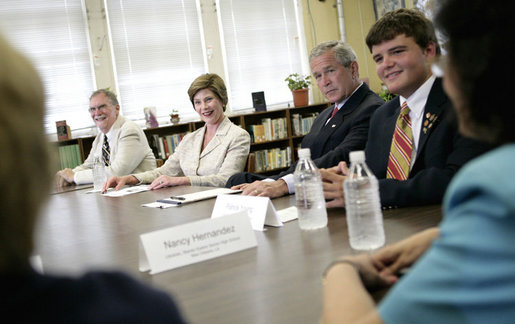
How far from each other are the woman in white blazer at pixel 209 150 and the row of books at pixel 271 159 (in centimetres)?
286

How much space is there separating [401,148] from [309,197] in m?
0.66

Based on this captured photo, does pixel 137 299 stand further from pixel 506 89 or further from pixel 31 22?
pixel 31 22

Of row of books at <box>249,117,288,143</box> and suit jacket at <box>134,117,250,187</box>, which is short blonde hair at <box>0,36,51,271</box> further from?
row of books at <box>249,117,288,143</box>

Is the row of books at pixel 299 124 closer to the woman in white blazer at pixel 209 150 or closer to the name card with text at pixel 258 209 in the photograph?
the woman in white blazer at pixel 209 150

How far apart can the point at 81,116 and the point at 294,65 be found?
9.98ft

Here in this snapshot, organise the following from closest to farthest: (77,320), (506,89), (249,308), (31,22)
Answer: (77,320), (506,89), (249,308), (31,22)

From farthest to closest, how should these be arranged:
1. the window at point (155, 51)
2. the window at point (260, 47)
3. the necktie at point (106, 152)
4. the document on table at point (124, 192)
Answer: the window at point (260, 47), the window at point (155, 51), the necktie at point (106, 152), the document on table at point (124, 192)

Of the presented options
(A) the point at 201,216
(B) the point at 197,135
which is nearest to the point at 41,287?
(A) the point at 201,216

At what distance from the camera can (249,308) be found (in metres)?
1.04

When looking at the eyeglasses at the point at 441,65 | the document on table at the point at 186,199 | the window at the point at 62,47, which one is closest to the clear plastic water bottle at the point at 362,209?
the eyeglasses at the point at 441,65

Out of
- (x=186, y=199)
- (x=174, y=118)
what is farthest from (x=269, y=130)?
(x=186, y=199)

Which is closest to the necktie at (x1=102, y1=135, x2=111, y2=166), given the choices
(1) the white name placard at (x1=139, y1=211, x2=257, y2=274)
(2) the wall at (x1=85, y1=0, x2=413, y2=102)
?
(2) the wall at (x1=85, y1=0, x2=413, y2=102)

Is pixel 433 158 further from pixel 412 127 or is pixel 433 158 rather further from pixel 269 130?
pixel 269 130

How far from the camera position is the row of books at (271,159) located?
22.6 ft
